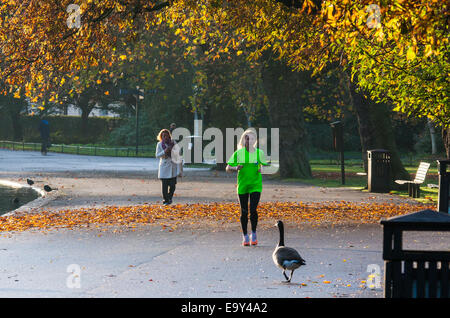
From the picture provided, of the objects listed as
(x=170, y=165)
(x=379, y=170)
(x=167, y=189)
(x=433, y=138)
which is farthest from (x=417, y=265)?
(x=433, y=138)

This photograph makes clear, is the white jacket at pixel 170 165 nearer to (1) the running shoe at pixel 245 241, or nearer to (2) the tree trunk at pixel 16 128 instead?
(1) the running shoe at pixel 245 241

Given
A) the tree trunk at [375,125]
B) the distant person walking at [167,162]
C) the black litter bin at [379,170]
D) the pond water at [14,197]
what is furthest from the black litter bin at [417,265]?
the tree trunk at [375,125]

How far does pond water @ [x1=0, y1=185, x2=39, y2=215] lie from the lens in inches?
762

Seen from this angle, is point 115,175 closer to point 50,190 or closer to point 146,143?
point 50,190

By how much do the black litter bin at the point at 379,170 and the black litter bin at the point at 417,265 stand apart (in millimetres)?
16412

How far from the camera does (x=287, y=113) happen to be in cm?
2952

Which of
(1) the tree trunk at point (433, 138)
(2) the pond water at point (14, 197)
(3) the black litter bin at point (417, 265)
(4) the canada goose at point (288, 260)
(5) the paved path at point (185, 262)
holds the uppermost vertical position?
(1) the tree trunk at point (433, 138)

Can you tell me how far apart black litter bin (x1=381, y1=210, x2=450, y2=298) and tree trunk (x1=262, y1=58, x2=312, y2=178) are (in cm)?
2314

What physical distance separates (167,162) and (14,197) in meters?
5.56

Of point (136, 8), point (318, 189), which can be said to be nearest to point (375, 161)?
point (318, 189)

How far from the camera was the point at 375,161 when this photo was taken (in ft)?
73.1

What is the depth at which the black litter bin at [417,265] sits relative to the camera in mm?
5926

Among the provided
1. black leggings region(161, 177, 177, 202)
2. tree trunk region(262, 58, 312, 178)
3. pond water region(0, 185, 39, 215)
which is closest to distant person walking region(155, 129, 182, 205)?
black leggings region(161, 177, 177, 202)

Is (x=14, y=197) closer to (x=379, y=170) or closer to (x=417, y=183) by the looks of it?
(x=379, y=170)
